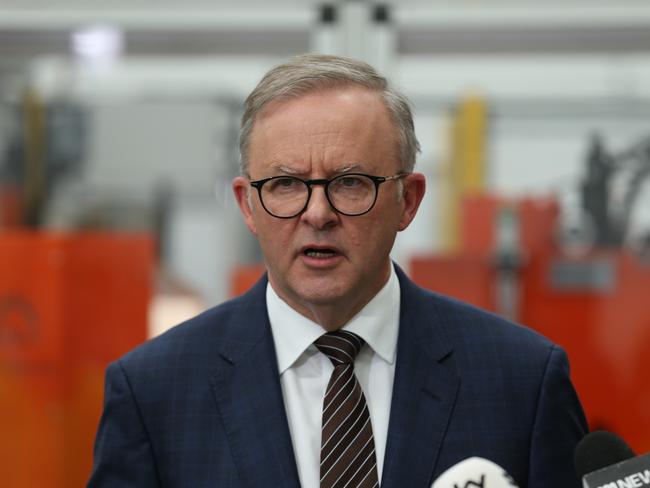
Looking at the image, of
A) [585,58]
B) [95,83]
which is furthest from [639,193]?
[95,83]

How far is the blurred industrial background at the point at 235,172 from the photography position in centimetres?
300

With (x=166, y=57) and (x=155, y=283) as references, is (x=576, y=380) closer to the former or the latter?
(x=155, y=283)

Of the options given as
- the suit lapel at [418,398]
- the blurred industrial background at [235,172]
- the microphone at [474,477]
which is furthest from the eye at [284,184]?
the blurred industrial background at [235,172]

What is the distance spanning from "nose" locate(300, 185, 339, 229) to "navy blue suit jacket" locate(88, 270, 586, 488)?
241 millimetres

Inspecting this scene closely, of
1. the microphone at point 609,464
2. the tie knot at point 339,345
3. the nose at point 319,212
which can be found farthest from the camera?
the tie knot at point 339,345

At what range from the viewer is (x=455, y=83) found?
307 cm

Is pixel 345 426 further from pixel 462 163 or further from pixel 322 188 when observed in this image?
pixel 462 163

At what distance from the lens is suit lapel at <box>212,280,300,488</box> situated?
147cm

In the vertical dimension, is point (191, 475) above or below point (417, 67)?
below

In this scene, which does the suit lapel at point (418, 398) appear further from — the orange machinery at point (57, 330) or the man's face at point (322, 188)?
the orange machinery at point (57, 330)

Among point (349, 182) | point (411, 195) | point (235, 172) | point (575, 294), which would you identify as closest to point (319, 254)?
point (349, 182)

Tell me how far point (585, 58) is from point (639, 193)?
1.39ft

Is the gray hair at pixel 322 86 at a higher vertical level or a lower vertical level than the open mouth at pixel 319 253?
higher

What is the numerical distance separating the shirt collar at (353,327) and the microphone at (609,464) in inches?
15.2
